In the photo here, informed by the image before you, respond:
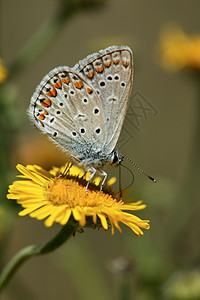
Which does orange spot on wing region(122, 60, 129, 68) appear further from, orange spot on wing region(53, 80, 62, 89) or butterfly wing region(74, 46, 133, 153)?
orange spot on wing region(53, 80, 62, 89)

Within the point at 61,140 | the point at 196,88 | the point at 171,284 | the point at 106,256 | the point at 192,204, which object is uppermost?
the point at 196,88

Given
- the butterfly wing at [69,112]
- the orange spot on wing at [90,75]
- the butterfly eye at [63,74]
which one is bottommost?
the butterfly wing at [69,112]

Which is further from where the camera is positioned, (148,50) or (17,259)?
(148,50)

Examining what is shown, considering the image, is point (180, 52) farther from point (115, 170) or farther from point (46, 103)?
point (46, 103)

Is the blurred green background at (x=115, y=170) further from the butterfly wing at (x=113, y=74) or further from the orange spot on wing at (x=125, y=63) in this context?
the orange spot on wing at (x=125, y=63)

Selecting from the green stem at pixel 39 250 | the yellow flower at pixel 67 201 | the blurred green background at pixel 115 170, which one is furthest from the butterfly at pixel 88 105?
the blurred green background at pixel 115 170

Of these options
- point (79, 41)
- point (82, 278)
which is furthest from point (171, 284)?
point (79, 41)

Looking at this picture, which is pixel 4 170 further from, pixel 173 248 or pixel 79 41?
pixel 79 41
